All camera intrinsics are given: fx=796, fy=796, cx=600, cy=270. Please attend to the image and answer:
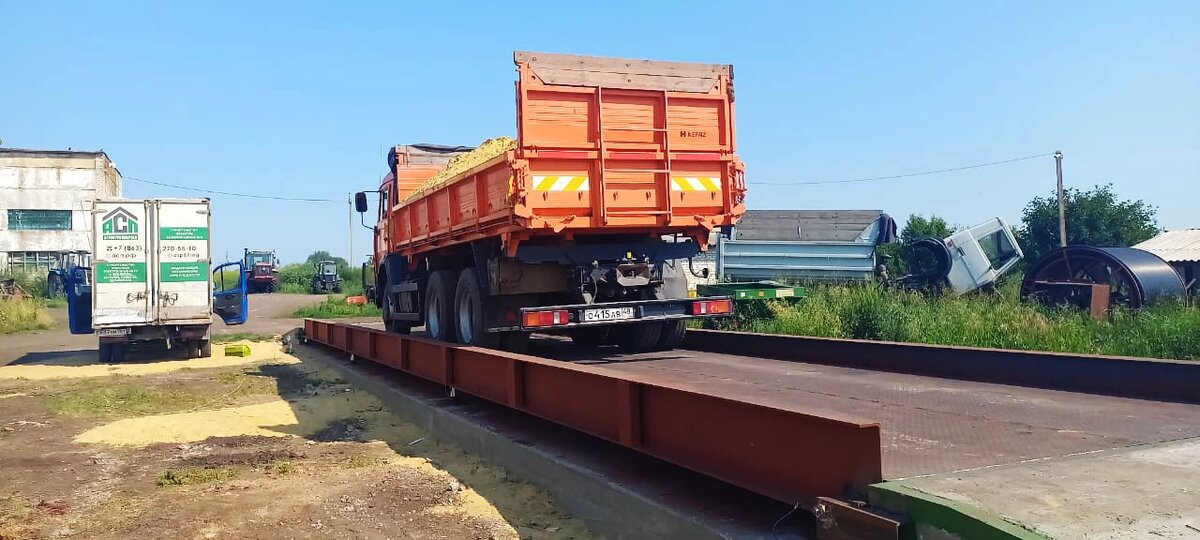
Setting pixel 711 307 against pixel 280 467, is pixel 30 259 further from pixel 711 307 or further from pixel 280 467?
pixel 711 307

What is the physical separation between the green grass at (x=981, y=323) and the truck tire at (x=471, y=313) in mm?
5238

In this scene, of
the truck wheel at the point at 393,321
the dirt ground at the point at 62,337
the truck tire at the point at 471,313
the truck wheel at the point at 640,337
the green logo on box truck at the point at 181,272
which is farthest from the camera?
the dirt ground at the point at 62,337

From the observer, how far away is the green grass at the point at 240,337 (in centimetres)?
2031

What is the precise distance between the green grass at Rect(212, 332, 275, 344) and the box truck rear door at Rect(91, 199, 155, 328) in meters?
5.12

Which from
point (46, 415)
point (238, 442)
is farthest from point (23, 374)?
point (238, 442)

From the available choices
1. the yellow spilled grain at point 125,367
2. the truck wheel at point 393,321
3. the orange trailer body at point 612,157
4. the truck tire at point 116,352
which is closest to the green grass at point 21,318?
the yellow spilled grain at point 125,367

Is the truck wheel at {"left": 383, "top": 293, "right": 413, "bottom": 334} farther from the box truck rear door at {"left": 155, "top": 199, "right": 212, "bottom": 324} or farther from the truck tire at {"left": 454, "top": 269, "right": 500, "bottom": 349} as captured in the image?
the box truck rear door at {"left": 155, "top": 199, "right": 212, "bottom": 324}

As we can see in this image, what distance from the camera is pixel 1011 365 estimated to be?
5777 mm

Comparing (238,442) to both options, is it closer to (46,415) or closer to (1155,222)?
(46,415)

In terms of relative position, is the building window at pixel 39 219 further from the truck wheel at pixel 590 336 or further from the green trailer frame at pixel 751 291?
the truck wheel at pixel 590 336

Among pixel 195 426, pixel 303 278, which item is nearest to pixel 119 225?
pixel 195 426

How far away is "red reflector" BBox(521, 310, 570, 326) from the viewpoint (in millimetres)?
6965

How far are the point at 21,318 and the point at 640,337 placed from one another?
24533 millimetres

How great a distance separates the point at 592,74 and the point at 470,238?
211 cm
